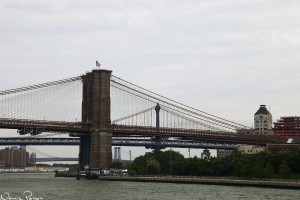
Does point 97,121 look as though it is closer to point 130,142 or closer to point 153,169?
point 153,169

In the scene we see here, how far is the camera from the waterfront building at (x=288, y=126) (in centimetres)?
18576

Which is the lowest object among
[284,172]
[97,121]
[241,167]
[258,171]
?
[284,172]

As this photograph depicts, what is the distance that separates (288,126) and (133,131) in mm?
93435

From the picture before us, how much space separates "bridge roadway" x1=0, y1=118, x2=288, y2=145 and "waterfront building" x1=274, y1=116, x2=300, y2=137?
58.6 metres

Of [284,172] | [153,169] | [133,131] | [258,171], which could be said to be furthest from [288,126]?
[284,172]

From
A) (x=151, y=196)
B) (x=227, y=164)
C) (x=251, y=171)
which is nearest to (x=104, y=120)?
(x=227, y=164)

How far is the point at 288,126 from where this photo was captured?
187625 mm

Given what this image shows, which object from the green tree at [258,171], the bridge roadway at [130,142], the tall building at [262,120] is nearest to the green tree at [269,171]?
the green tree at [258,171]

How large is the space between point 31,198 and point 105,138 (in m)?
51.2

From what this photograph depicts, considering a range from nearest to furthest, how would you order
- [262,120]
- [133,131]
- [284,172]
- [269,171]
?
[284,172] → [269,171] → [133,131] → [262,120]

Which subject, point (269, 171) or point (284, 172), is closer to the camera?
point (284, 172)

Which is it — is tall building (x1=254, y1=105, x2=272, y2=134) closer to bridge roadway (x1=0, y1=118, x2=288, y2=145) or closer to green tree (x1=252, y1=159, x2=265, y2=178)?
bridge roadway (x1=0, y1=118, x2=288, y2=145)

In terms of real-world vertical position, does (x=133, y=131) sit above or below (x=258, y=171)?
above

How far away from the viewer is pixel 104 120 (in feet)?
350
